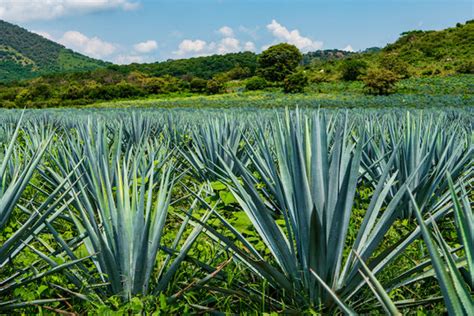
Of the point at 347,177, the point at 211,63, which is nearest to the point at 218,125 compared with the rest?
the point at 347,177

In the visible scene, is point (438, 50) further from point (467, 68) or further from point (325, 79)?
point (325, 79)

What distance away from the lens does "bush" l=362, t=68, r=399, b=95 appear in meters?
33.4

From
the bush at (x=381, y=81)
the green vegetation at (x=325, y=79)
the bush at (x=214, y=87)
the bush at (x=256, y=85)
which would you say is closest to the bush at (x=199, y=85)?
the green vegetation at (x=325, y=79)

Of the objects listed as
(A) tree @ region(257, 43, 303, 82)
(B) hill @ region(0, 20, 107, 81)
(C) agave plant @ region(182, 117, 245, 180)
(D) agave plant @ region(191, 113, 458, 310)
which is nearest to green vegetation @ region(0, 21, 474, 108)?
(A) tree @ region(257, 43, 303, 82)

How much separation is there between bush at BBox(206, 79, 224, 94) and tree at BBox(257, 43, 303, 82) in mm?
8765

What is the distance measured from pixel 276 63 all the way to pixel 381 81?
23.4 m

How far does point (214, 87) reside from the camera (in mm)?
48688

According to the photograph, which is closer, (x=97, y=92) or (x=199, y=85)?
(x=97, y=92)

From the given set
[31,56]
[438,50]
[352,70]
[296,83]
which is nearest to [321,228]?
[296,83]

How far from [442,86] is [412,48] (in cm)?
2302

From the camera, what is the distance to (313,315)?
5.19 feet

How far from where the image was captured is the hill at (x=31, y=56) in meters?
110

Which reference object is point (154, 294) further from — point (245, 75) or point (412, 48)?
point (245, 75)

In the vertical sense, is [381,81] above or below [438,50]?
below
